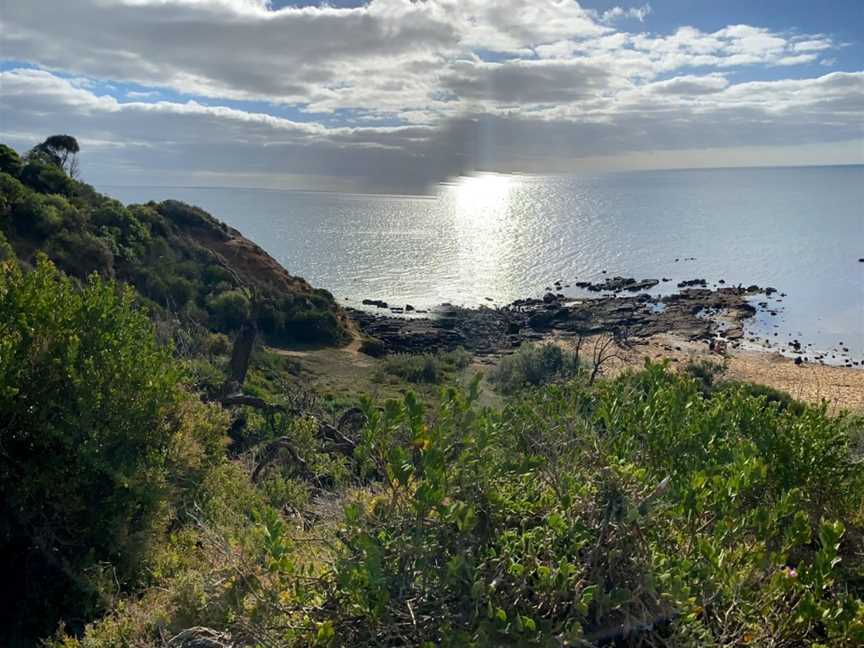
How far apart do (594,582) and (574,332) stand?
141 feet

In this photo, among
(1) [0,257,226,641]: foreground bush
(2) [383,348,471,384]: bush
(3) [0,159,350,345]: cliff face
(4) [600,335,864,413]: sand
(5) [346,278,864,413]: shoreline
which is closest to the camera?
(1) [0,257,226,641]: foreground bush

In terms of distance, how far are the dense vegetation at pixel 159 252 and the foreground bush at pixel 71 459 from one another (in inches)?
639

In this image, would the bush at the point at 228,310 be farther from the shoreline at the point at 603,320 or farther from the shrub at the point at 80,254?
the shoreline at the point at 603,320

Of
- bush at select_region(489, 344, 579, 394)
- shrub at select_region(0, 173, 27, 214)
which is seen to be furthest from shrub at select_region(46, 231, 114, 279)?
bush at select_region(489, 344, 579, 394)

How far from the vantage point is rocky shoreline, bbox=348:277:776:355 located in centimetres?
4297

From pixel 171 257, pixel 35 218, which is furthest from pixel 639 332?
pixel 35 218

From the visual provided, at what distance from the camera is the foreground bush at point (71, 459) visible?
710 cm

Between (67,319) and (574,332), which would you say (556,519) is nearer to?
(67,319)

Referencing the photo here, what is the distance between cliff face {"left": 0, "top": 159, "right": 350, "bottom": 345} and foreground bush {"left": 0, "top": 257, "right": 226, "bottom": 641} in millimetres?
14916

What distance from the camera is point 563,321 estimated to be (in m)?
48.4

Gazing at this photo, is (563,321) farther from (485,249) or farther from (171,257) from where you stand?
(485,249)

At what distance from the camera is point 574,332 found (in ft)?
149

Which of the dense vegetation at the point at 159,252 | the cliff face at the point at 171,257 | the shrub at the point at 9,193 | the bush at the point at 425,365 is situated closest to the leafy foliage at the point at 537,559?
the cliff face at the point at 171,257

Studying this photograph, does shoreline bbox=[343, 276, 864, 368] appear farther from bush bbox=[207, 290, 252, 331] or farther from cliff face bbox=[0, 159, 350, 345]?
bush bbox=[207, 290, 252, 331]
